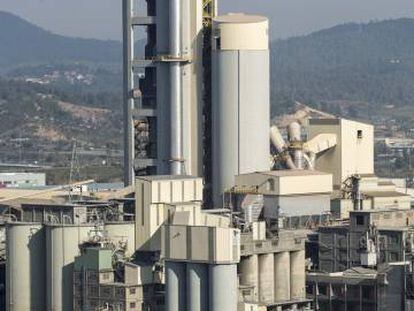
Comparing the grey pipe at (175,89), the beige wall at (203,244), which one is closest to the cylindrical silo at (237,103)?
the grey pipe at (175,89)

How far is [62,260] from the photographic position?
136 feet

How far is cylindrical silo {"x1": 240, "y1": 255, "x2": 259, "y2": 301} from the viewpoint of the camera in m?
40.7

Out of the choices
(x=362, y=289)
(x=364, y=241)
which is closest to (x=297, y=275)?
(x=362, y=289)

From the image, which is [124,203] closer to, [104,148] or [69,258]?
[69,258]

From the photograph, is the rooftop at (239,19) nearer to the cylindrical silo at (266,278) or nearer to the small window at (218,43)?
the small window at (218,43)

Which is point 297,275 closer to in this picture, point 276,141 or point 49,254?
point 49,254

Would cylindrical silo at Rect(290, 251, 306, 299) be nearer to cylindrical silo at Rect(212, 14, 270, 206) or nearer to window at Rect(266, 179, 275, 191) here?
window at Rect(266, 179, 275, 191)

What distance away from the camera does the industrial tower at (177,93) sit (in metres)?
→ 49.4

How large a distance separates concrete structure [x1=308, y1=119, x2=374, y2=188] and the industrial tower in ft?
12.4

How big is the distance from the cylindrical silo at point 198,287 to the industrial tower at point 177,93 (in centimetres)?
1059

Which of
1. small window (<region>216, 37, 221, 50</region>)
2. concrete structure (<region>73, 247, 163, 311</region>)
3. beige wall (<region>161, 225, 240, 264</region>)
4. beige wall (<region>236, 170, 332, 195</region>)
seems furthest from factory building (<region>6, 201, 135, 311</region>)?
small window (<region>216, 37, 221, 50</region>)

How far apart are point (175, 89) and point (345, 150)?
5302 millimetres

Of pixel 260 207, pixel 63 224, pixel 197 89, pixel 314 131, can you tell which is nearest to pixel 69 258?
pixel 63 224

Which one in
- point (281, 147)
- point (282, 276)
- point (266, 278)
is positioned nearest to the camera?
point (266, 278)
